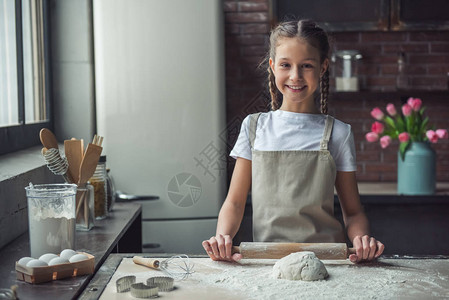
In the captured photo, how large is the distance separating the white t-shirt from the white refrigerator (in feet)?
2.73

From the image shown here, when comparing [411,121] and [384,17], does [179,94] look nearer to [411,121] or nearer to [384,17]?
[411,121]

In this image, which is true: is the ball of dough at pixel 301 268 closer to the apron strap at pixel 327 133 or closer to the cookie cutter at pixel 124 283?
the cookie cutter at pixel 124 283

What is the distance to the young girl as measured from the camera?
1.52m

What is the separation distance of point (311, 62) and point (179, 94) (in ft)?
3.38

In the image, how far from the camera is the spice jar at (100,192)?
1.80 metres

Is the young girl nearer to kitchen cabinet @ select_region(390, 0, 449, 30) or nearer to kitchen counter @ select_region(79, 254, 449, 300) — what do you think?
kitchen counter @ select_region(79, 254, 449, 300)

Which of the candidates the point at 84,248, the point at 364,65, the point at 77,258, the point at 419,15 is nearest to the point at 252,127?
the point at 84,248

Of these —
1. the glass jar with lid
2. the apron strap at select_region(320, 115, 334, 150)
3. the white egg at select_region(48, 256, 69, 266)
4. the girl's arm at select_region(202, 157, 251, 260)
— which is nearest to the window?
the girl's arm at select_region(202, 157, 251, 260)

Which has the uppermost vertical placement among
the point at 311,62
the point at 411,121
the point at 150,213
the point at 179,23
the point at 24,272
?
the point at 179,23

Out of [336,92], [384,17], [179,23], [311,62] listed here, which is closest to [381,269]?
[311,62]

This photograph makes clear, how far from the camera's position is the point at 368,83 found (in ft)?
10.6

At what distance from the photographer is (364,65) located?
3.21 meters

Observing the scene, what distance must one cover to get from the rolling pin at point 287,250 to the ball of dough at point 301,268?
0.31 ft

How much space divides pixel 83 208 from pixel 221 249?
556mm
